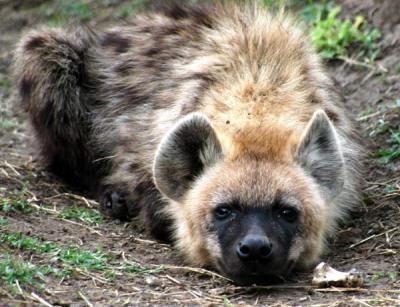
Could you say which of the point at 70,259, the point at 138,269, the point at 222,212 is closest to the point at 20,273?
the point at 70,259

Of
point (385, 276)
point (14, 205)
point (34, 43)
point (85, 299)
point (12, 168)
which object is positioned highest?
point (34, 43)

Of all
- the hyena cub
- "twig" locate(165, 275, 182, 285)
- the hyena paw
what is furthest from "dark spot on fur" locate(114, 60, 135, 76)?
"twig" locate(165, 275, 182, 285)

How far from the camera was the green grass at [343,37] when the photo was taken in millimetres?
7902

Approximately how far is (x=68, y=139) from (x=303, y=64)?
2024 millimetres

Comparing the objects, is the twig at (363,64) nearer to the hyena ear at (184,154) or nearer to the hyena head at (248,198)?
the hyena head at (248,198)

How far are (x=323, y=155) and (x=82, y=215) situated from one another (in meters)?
1.84

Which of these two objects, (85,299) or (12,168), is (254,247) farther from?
(12,168)

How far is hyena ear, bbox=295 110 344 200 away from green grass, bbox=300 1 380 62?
3.07 m

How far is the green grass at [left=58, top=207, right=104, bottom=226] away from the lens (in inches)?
230

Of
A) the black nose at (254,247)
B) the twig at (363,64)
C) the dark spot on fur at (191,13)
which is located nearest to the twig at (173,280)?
the black nose at (254,247)

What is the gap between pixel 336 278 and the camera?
4586 millimetres

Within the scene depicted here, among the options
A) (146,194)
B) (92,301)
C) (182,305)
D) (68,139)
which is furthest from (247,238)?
(68,139)

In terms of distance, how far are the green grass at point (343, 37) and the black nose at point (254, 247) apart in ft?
12.8

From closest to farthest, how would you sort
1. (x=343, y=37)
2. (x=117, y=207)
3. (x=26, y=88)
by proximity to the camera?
1. (x=117, y=207)
2. (x=26, y=88)
3. (x=343, y=37)
